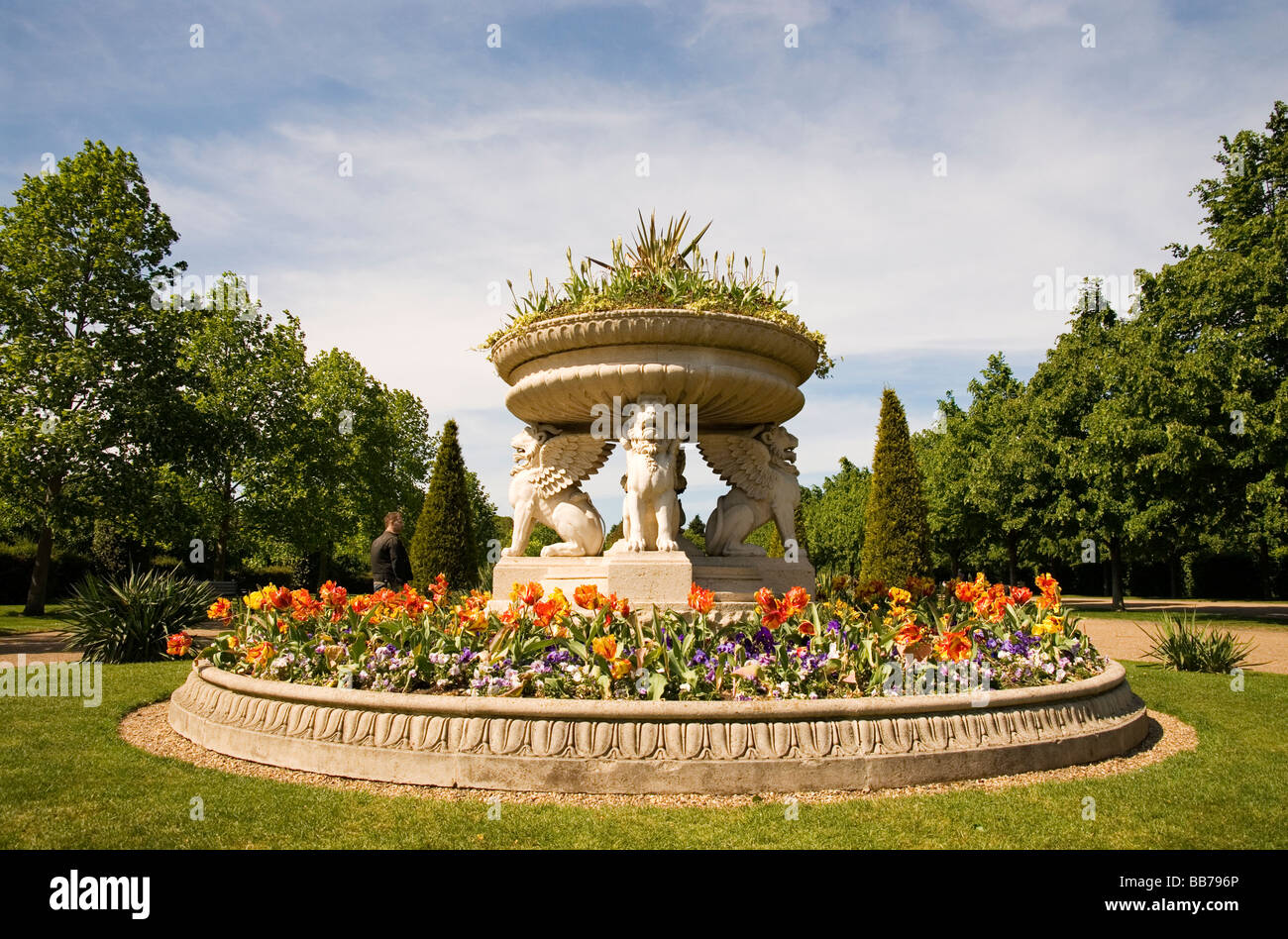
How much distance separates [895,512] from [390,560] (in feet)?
43.3

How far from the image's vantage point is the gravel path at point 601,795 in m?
4.15

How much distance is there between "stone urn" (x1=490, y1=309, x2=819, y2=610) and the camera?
684cm

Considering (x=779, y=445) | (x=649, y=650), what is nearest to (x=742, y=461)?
(x=779, y=445)

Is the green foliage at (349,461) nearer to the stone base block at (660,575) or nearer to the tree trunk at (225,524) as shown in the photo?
the tree trunk at (225,524)

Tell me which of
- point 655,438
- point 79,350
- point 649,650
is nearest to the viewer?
point 649,650

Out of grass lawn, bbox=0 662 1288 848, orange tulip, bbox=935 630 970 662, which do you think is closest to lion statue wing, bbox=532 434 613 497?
grass lawn, bbox=0 662 1288 848

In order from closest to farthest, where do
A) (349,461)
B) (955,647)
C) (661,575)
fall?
(955,647), (661,575), (349,461)

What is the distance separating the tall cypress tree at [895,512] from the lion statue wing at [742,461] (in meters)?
11.1

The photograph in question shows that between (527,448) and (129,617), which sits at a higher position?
(527,448)

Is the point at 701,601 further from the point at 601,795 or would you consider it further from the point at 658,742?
the point at 601,795

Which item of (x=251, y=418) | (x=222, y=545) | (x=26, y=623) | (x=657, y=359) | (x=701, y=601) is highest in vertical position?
(x=251, y=418)

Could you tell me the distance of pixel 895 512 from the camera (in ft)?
61.4
